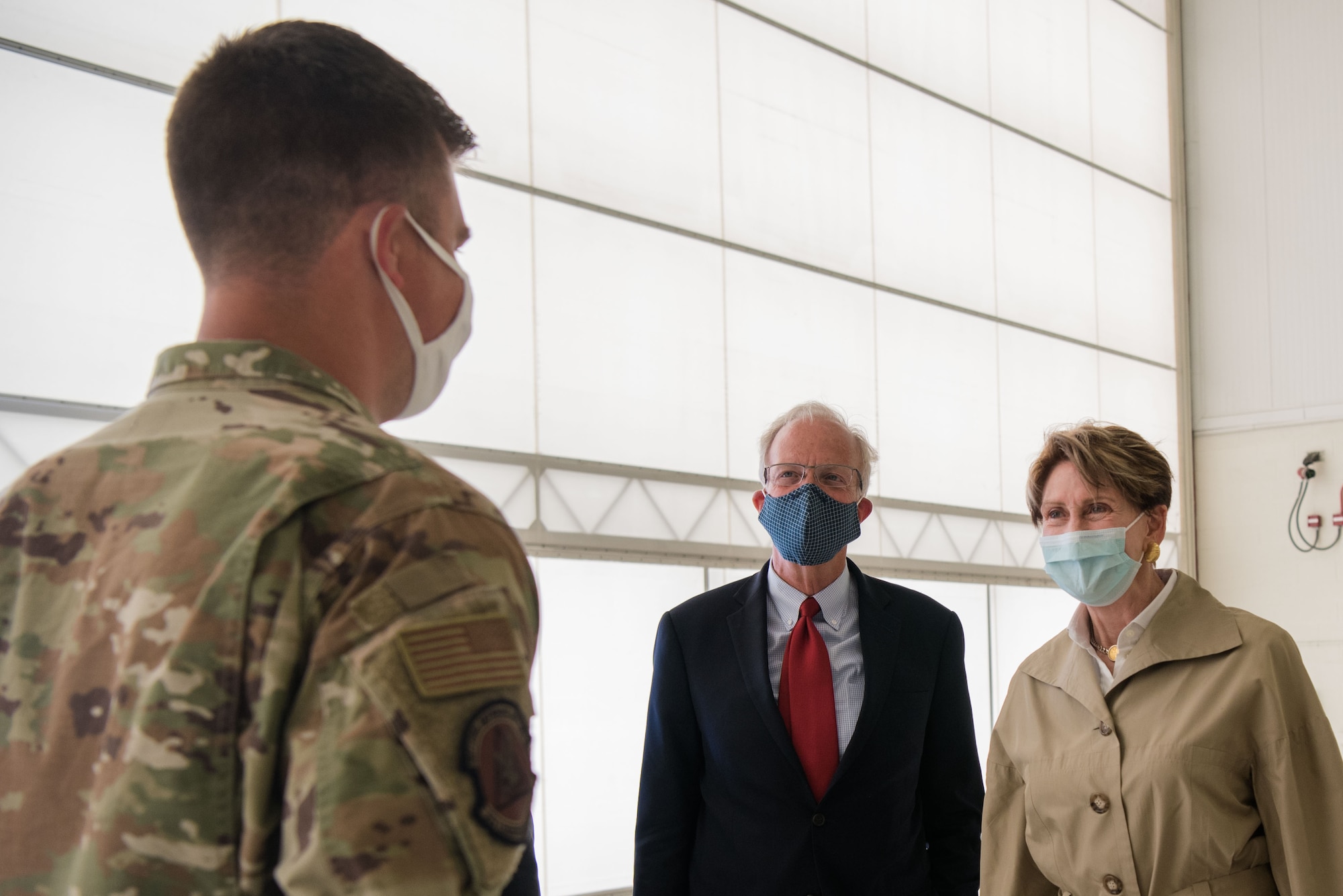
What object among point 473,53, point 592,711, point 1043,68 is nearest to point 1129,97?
point 1043,68

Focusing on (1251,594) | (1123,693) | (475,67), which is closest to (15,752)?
(1123,693)

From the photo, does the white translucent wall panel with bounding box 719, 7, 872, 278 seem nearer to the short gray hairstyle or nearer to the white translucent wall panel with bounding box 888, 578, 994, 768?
the white translucent wall panel with bounding box 888, 578, 994, 768

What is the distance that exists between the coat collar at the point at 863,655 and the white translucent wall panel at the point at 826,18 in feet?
17.2

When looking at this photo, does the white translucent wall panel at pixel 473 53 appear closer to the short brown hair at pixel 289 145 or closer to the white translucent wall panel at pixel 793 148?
the white translucent wall panel at pixel 793 148

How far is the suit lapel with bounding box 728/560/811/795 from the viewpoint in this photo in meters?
2.48

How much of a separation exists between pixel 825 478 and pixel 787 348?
4316 millimetres

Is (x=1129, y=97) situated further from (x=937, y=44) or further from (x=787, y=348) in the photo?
(x=787, y=348)

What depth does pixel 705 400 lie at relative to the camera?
6531mm

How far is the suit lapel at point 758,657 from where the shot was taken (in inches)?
97.7

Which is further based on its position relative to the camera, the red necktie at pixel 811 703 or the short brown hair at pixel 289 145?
the red necktie at pixel 811 703

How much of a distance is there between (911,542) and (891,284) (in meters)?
1.75

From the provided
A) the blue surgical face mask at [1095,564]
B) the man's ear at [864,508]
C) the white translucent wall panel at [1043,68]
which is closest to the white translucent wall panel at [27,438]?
the man's ear at [864,508]

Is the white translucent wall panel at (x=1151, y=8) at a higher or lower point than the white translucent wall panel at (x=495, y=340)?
higher

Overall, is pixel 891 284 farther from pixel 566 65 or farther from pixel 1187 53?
pixel 1187 53
